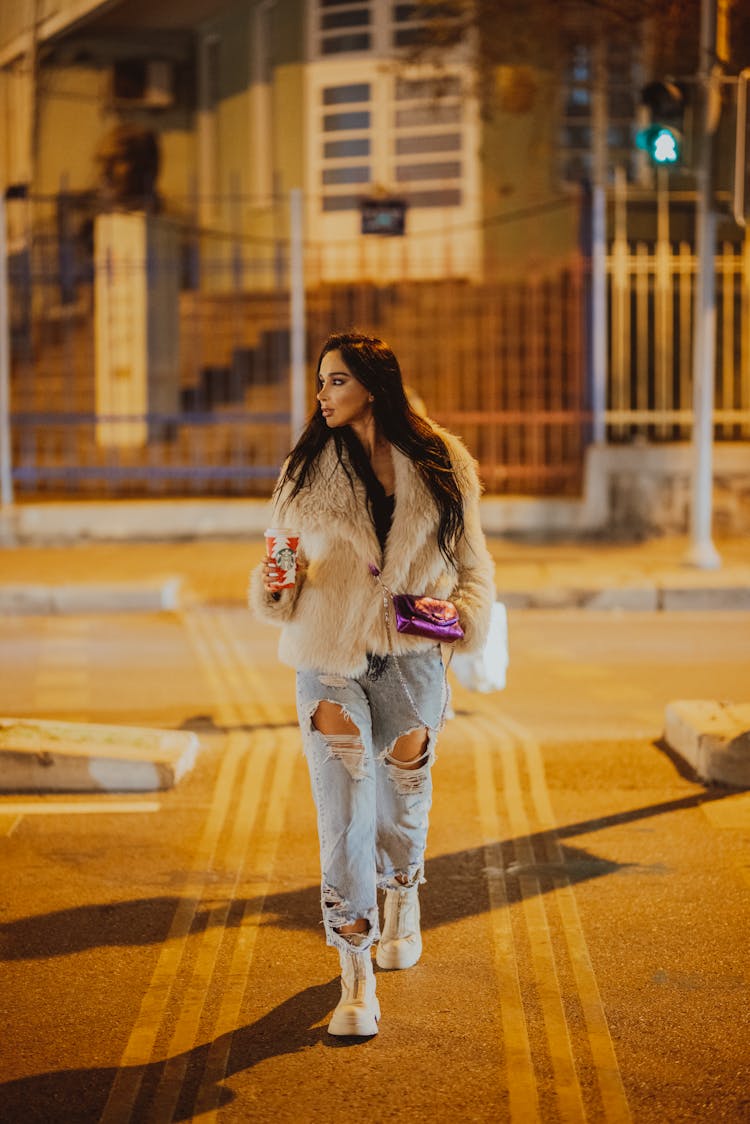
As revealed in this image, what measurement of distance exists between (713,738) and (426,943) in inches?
90.0

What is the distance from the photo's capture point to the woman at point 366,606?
4.57 m

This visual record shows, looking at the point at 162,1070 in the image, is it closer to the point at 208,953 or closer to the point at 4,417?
the point at 208,953

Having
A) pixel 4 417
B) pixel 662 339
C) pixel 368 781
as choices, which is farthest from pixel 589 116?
pixel 368 781

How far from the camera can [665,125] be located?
11.9 metres

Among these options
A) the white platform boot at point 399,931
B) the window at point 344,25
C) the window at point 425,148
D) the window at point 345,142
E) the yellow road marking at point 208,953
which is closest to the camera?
the yellow road marking at point 208,953

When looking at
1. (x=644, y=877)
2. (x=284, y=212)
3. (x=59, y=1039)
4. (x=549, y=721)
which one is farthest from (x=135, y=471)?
(x=59, y=1039)

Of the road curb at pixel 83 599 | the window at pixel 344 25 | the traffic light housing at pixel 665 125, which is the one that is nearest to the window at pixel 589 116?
the window at pixel 344 25

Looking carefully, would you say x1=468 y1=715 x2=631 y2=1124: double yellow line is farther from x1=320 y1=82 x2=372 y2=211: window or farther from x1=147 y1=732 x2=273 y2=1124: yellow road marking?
x1=320 y1=82 x2=372 y2=211: window

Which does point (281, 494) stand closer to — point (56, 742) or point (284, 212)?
point (56, 742)

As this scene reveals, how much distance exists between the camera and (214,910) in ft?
18.3

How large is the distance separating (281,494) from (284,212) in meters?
18.1

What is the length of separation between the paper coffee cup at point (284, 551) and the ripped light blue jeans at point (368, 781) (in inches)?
11.3

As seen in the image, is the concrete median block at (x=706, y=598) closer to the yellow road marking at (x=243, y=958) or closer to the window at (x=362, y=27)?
the yellow road marking at (x=243, y=958)

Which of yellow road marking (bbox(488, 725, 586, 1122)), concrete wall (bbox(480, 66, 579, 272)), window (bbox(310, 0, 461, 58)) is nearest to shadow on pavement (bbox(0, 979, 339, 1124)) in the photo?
yellow road marking (bbox(488, 725, 586, 1122))
